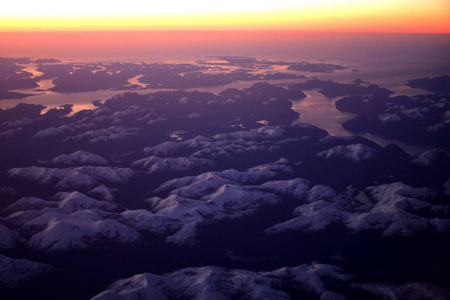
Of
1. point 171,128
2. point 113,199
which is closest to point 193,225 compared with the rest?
point 113,199

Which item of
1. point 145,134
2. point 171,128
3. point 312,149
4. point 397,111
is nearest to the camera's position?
point 312,149

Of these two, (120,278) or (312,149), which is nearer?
(120,278)

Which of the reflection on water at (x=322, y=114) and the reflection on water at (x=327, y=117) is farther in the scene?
the reflection on water at (x=322, y=114)

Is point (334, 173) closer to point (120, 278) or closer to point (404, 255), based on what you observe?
point (404, 255)

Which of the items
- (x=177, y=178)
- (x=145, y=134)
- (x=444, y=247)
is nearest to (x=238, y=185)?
(x=177, y=178)

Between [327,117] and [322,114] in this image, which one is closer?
[327,117]

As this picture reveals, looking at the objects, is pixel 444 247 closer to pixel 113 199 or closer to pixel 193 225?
pixel 193 225

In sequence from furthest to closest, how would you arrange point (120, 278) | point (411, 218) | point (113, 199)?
point (113, 199) < point (411, 218) < point (120, 278)

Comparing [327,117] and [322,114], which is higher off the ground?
[322,114]

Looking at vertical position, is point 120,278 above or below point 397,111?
below

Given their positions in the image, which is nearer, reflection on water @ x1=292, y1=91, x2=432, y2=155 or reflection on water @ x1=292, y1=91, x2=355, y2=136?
reflection on water @ x1=292, y1=91, x2=432, y2=155
